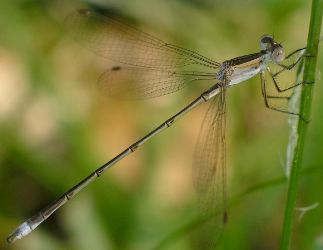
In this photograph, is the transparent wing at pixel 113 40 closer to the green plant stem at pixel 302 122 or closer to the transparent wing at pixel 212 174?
the transparent wing at pixel 212 174

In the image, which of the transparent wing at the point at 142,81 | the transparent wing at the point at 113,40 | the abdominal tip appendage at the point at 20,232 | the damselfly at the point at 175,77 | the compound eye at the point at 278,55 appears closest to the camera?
the compound eye at the point at 278,55

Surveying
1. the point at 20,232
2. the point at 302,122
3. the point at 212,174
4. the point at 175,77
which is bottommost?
the point at 302,122

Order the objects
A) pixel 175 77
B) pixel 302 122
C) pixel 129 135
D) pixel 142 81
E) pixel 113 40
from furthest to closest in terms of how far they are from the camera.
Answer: pixel 129 135
pixel 113 40
pixel 142 81
pixel 175 77
pixel 302 122

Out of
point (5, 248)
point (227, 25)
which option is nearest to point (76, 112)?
point (5, 248)

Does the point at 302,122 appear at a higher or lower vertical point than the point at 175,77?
lower

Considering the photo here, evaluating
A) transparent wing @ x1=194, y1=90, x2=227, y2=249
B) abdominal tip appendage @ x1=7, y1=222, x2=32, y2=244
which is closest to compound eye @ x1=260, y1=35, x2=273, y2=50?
transparent wing @ x1=194, y1=90, x2=227, y2=249

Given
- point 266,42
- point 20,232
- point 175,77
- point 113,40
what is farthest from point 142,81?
point 20,232

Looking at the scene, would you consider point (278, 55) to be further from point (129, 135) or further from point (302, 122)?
point (129, 135)

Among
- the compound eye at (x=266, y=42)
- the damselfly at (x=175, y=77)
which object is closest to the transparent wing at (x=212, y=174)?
the damselfly at (x=175, y=77)
